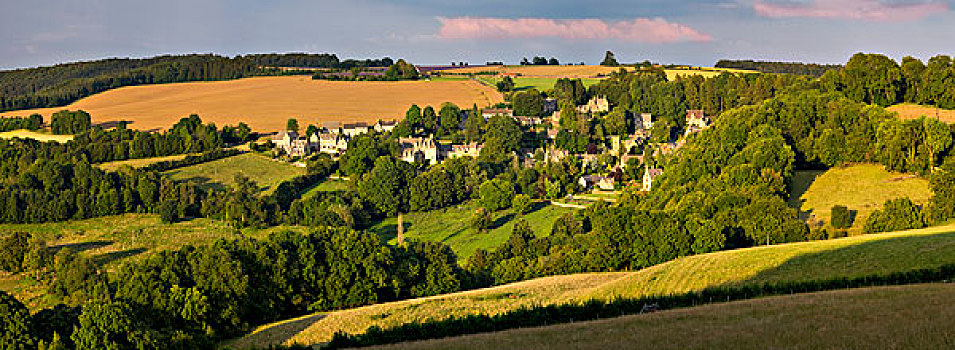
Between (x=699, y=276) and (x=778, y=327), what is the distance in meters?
18.6

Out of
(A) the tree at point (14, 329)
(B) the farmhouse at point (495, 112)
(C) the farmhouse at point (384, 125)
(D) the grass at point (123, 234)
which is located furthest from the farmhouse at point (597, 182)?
(A) the tree at point (14, 329)

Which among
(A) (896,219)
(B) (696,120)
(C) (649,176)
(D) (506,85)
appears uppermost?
(D) (506,85)

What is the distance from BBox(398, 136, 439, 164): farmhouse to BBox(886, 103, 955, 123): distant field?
57.3 metres

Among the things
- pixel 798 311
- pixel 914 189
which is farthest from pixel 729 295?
pixel 914 189

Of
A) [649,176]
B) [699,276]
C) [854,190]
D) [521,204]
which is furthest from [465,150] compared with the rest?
[699,276]

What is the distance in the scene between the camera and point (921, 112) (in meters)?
84.1

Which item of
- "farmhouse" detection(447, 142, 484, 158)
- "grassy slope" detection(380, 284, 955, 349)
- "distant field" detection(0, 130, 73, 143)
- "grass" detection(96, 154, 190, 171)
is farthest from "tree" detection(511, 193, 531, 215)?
"distant field" detection(0, 130, 73, 143)

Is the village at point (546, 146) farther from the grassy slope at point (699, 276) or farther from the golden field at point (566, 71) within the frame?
the grassy slope at point (699, 276)

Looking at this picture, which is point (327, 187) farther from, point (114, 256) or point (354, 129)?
point (354, 129)

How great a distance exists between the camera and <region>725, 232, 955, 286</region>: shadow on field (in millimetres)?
32500

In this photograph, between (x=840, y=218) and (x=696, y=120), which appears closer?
(x=840, y=218)

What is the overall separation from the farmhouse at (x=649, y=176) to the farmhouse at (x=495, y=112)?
37.8 meters

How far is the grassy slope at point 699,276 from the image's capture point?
34000 millimetres

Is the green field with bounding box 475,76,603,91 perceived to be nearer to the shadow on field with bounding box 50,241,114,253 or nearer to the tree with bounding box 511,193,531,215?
the tree with bounding box 511,193,531,215
